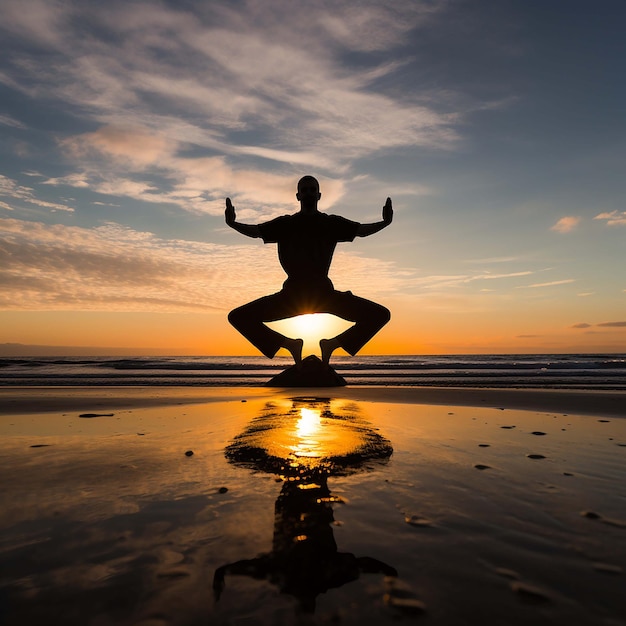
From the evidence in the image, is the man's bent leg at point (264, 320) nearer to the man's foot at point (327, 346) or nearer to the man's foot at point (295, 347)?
the man's foot at point (295, 347)

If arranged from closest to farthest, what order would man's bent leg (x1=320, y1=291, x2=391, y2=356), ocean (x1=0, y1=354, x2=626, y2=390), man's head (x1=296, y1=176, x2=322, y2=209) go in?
man's bent leg (x1=320, y1=291, x2=391, y2=356) → man's head (x1=296, y1=176, x2=322, y2=209) → ocean (x1=0, y1=354, x2=626, y2=390)

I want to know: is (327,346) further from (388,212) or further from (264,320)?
(388,212)

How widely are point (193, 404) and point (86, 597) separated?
198 inches

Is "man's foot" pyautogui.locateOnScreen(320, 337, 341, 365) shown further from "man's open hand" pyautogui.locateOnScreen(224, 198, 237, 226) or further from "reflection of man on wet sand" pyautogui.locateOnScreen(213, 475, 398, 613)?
"reflection of man on wet sand" pyautogui.locateOnScreen(213, 475, 398, 613)

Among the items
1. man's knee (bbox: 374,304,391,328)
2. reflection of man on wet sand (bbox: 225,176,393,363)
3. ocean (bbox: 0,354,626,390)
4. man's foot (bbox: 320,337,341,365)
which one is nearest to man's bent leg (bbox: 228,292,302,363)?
reflection of man on wet sand (bbox: 225,176,393,363)

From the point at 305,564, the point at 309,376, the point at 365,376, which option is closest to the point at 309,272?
the point at 309,376

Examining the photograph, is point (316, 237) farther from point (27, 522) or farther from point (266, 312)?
point (27, 522)

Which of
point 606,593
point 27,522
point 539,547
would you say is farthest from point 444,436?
point 27,522

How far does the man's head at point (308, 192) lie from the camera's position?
830cm

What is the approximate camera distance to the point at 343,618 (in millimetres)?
1003

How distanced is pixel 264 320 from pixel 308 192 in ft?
8.95

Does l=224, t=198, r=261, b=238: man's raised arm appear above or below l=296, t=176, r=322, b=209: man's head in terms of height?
below

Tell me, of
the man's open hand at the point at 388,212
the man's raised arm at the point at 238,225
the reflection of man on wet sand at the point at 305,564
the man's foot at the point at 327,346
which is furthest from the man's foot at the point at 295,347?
the reflection of man on wet sand at the point at 305,564

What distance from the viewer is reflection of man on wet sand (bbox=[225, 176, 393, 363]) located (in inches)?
323
